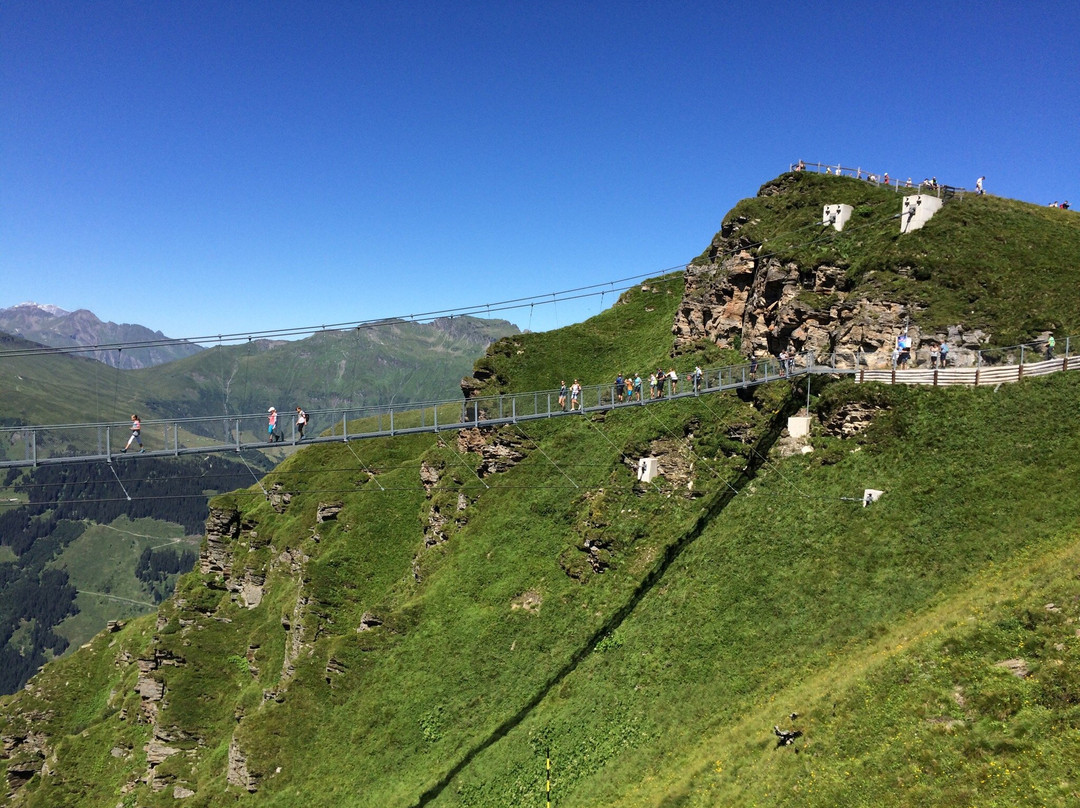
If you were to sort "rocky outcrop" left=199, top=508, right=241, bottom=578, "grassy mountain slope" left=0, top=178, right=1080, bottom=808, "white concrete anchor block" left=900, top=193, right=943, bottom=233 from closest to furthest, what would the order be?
"grassy mountain slope" left=0, top=178, right=1080, bottom=808
"white concrete anchor block" left=900, top=193, right=943, bottom=233
"rocky outcrop" left=199, top=508, right=241, bottom=578

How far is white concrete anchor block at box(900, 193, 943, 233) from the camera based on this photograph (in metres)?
44.6

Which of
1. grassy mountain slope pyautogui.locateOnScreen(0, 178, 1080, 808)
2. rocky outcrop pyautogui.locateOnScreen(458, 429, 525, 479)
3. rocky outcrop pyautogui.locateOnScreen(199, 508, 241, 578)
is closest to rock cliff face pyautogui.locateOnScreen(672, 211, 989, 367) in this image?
grassy mountain slope pyautogui.locateOnScreen(0, 178, 1080, 808)

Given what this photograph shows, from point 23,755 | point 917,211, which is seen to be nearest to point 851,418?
point 917,211

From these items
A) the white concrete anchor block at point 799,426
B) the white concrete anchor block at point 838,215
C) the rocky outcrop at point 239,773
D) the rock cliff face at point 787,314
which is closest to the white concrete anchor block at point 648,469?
the white concrete anchor block at point 799,426

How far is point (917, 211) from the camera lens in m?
44.6

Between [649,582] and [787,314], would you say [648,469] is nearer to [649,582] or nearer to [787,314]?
[649,582]

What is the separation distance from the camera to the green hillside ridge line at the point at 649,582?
3578 cm

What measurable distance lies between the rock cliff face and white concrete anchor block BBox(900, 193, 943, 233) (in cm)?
524

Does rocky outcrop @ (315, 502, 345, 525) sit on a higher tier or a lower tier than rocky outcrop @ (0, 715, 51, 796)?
higher

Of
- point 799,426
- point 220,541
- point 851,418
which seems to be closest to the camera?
point 851,418

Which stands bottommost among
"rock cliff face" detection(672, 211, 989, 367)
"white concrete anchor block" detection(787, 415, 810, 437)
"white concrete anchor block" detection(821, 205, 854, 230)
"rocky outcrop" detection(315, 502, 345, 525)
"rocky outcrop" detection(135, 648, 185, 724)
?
"rocky outcrop" detection(135, 648, 185, 724)

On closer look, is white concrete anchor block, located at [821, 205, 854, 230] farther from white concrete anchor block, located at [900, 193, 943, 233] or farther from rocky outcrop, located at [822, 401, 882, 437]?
rocky outcrop, located at [822, 401, 882, 437]

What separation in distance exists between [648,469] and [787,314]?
1440 centimetres

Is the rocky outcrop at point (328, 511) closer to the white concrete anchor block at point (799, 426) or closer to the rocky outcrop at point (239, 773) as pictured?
the rocky outcrop at point (239, 773)
